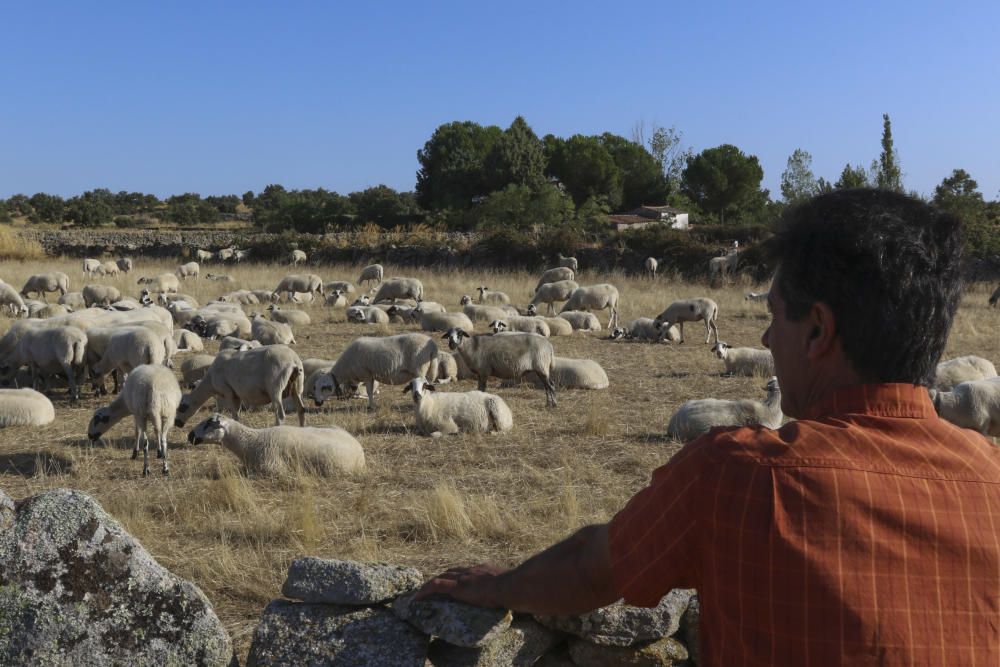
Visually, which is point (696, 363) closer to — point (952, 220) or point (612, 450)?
point (612, 450)

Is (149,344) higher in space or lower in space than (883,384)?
lower

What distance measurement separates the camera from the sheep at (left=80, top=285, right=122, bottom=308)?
2269cm

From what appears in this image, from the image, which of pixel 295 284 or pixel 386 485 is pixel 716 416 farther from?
pixel 295 284

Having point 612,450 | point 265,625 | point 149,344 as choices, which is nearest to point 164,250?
point 149,344

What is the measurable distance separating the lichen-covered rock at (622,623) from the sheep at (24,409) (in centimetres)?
881

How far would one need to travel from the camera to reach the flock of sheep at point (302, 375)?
881cm

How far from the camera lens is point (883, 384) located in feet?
6.43

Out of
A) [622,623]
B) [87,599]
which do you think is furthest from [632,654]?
[87,599]

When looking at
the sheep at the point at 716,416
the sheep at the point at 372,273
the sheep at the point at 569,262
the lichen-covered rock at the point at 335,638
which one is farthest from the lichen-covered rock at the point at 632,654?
the sheep at the point at 569,262

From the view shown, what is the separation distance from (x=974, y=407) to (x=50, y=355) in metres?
11.7

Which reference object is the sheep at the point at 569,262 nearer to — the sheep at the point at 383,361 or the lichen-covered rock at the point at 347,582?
the sheep at the point at 383,361

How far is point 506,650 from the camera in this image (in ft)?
11.9

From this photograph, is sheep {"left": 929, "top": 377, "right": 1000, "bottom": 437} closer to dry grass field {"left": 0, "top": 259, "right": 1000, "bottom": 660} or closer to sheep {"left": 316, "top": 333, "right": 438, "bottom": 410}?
dry grass field {"left": 0, "top": 259, "right": 1000, "bottom": 660}

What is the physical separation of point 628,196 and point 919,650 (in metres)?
70.8
